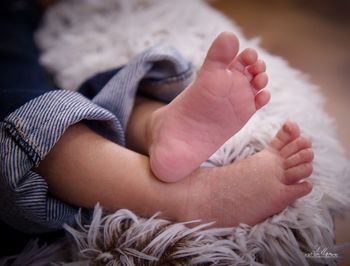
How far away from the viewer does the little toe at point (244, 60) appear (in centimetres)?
40

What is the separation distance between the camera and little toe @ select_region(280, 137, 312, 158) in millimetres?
426

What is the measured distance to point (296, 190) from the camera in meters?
0.41

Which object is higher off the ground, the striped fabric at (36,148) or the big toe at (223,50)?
the big toe at (223,50)

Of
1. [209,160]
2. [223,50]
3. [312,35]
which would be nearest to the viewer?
[223,50]

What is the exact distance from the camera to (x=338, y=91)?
61 centimetres

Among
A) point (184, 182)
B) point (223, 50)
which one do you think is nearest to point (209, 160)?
point (184, 182)

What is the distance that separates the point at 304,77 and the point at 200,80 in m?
0.33

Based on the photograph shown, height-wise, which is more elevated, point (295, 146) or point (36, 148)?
point (295, 146)

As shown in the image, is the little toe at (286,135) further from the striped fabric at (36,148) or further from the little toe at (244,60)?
the striped fabric at (36,148)

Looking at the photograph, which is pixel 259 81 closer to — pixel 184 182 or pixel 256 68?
pixel 256 68

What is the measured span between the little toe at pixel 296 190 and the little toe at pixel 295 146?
4 cm

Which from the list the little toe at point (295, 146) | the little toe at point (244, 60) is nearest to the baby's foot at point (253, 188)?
the little toe at point (295, 146)

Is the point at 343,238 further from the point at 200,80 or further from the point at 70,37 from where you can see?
the point at 70,37

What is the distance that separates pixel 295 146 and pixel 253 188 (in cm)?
8
